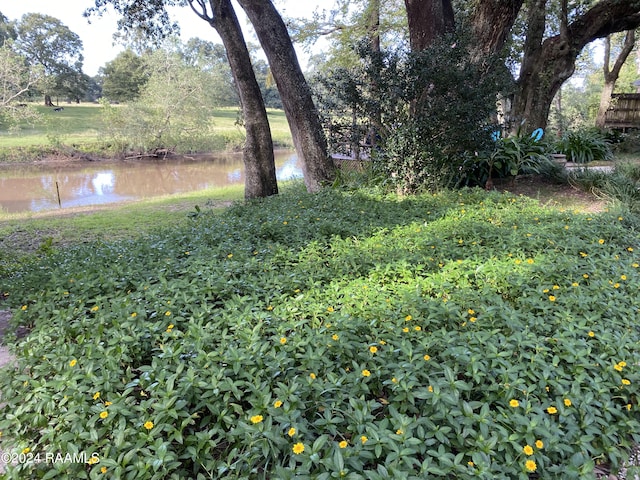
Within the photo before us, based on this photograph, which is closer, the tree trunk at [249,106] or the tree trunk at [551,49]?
the tree trunk at [249,106]

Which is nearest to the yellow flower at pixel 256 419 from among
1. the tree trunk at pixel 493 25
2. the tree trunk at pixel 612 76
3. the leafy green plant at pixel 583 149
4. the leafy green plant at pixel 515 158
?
the leafy green plant at pixel 515 158

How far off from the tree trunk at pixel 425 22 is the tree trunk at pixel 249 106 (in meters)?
3.11

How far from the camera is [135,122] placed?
26875 mm

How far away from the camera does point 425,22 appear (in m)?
6.92

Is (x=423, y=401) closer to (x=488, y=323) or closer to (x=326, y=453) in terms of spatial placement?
(x=326, y=453)

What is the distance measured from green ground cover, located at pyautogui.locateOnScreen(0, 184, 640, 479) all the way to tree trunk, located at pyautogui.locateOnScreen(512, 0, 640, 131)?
9.81 metres

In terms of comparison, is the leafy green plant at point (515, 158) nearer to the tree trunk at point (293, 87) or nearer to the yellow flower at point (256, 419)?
the tree trunk at point (293, 87)

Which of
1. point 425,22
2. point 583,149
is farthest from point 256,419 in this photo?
point 583,149

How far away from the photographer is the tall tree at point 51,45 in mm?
39875

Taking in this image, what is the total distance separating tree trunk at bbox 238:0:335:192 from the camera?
7504 mm

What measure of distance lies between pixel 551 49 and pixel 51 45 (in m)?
46.2

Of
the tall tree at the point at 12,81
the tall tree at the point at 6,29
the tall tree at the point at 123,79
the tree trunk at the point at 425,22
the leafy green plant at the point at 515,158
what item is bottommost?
the leafy green plant at the point at 515,158

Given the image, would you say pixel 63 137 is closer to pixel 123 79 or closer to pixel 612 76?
pixel 123 79

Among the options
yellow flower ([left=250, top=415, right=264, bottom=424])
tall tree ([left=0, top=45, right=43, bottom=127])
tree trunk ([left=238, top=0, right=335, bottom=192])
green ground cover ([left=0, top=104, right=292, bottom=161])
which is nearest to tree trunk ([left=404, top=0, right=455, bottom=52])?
tree trunk ([left=238, top=0, right=335, bottom=192])
